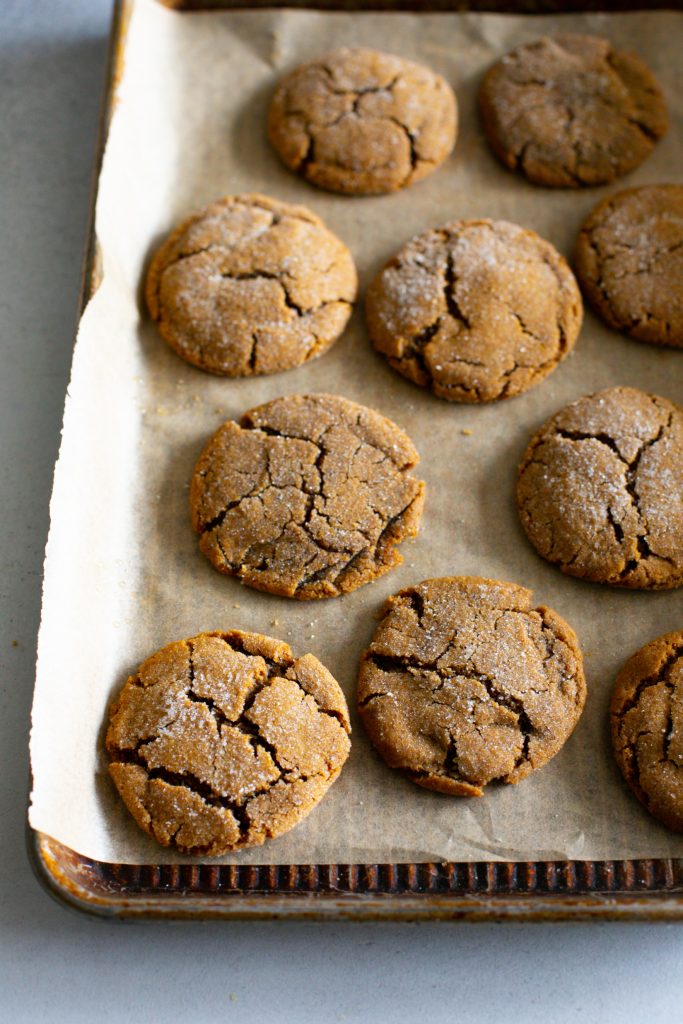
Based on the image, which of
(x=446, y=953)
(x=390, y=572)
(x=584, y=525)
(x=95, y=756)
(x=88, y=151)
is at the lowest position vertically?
(x=446, y=953)

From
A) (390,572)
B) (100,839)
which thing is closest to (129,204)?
(390,572)

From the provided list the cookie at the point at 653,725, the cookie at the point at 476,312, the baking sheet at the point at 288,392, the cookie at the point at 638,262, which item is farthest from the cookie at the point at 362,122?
the cookie at the point at 653,725

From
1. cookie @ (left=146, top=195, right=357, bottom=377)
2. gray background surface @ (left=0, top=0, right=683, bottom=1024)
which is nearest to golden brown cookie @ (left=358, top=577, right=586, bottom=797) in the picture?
gray background surface @ (left=0, top=0, right=683, bottom=1024)

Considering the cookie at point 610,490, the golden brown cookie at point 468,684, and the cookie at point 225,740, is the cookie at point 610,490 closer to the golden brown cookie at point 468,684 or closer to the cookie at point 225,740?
the golden brown cookie at point 468,684

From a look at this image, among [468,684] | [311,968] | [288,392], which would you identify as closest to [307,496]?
[288,392]

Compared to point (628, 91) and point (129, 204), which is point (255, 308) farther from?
point (628, 91)

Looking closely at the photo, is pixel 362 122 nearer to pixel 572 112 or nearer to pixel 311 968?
pixel 572 112
